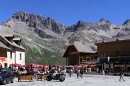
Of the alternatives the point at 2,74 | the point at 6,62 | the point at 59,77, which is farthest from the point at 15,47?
the point at 2,74

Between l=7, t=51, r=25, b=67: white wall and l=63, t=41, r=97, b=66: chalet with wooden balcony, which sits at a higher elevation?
l=63, t=41, r=97, b=66: chalet with wooden balcony

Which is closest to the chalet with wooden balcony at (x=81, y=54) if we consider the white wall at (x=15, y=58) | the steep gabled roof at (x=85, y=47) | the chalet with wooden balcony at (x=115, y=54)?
the steep gabled roof at (x=85, y=47)

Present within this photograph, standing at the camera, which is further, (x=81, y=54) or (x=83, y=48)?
(x=83, y=48)

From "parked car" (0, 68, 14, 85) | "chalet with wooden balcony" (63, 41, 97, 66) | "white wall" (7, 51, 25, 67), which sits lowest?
"parked car" (0, 68, 14, 85)

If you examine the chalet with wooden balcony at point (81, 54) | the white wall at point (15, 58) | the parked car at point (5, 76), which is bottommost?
the parked car at point (5, 76)

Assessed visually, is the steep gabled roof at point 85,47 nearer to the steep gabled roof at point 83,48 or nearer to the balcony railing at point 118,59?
the steep gabled roof at point 83,48

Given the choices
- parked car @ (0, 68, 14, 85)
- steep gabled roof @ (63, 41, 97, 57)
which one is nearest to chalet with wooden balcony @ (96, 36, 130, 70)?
steep gabled roof @ (63, 41, 97, 57)

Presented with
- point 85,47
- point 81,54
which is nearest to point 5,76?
point 81,54

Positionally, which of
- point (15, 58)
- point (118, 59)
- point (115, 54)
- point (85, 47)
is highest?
point (85, 47)

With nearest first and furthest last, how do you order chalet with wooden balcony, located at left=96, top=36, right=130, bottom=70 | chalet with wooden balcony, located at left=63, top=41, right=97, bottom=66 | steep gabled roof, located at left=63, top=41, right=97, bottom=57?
chalet with wooden balcony, located at left=96, top=36, right=130, bottom=70 → chalet with wooden balcony, located at left=63, top=41, right=97, bottom=66 → steep gabled roof, located at left=63, top=41, right=97, bottom=57

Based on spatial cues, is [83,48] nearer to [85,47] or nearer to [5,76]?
[85,47]

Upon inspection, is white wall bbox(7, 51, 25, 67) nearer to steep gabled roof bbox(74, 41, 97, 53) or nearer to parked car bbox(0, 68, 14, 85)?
parked car bbox(0, 68, 14, 85)

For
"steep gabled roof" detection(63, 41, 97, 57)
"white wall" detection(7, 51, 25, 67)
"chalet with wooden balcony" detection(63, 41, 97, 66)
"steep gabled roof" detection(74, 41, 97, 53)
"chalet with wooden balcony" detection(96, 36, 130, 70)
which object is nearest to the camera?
"white wall" detection(7, 51, 25, 67)

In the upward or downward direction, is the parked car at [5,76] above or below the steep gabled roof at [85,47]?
below
